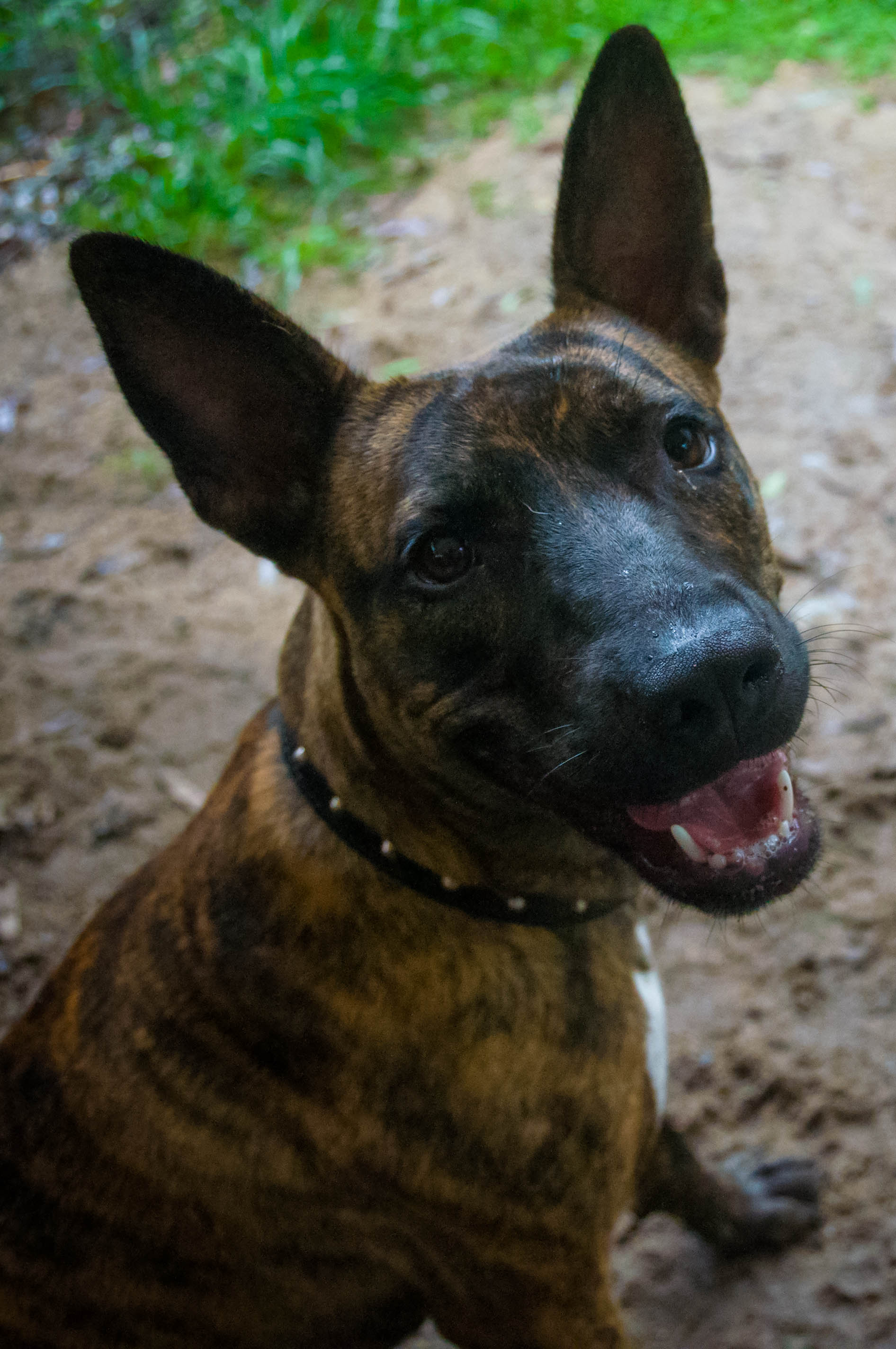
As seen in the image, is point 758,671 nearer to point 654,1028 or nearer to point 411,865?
point 411,865

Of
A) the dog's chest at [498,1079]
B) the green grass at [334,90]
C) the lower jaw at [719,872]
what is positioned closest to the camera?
the lower jaw at [719,872]

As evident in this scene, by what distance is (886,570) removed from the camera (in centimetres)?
394

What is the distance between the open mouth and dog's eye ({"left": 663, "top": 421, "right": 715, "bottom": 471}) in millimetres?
549

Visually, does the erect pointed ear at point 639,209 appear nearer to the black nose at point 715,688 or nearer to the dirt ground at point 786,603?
the dirt ground at point 786,603

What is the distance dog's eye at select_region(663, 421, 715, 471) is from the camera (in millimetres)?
2004

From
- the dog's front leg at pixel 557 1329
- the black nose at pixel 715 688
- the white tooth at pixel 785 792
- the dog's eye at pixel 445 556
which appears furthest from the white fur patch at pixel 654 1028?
the dog's eye at pixel 445 556

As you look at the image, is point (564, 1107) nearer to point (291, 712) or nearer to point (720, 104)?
point (291, 712)


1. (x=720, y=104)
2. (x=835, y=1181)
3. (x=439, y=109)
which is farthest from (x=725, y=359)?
(x=835, y=1181)

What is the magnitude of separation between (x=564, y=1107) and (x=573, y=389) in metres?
1.28

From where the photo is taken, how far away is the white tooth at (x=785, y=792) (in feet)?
6.32

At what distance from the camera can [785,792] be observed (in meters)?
1.94

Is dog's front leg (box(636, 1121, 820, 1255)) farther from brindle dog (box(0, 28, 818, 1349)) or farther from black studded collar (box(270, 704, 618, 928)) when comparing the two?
black studded collar (box(270, 704, 618, 928))

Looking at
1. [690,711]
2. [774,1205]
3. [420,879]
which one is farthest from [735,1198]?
[690,711]

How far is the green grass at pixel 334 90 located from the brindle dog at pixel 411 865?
13.9ft
